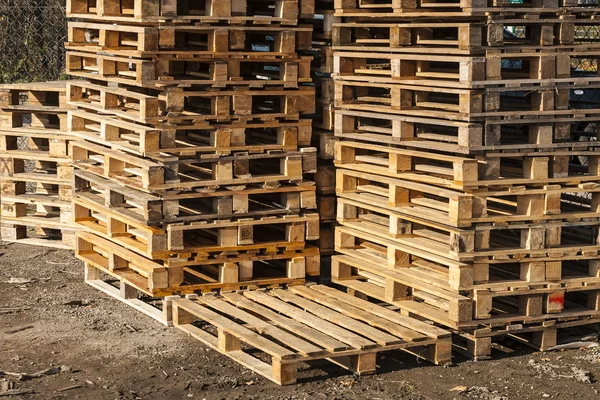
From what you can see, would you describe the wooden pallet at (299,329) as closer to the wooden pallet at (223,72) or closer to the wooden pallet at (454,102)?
the wooden pallet at (454,102)

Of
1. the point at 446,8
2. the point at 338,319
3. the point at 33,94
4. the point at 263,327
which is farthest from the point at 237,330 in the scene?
the point at 33,94

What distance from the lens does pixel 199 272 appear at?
9.95 m

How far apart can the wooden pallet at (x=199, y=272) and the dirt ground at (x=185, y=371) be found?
0.36m

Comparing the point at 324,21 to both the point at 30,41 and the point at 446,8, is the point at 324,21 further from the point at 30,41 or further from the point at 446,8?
the point at 30,41

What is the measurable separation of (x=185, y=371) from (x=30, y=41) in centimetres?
1188

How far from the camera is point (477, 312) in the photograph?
8406 millimetres

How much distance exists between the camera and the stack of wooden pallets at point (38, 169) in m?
12.4

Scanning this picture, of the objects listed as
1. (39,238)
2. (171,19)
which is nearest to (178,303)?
(171,19)

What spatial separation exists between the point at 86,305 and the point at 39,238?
2.86 m

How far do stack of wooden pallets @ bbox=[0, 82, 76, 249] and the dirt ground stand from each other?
2.73 meters

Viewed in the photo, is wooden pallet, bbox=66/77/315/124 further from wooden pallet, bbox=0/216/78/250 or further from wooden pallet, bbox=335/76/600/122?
wooden pallet, bbox=0/216/78/250

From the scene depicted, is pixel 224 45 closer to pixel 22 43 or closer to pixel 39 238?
pixel 39 238

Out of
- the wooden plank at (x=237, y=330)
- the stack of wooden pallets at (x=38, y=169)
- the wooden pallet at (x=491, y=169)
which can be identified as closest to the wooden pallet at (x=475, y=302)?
the wooden pallet at (x=491, y=169)

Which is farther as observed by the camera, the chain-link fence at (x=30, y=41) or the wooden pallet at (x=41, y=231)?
the chain-link fence at (x=30, y=41)
